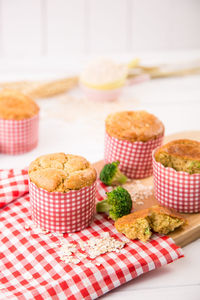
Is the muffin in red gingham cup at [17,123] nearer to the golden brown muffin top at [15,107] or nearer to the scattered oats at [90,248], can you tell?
the golden brown muffin top at [15,107]

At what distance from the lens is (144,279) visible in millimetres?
2160

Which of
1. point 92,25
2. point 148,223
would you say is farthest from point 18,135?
point 92,25

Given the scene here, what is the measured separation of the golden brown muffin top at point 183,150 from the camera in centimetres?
256

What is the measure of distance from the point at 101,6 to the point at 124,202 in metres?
3.64

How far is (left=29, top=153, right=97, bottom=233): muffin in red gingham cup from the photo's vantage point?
90.7 inches

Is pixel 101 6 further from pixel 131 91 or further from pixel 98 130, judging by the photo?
pixel 98 130

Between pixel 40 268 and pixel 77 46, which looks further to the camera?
pixel 77 46

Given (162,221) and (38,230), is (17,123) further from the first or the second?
(162,221)

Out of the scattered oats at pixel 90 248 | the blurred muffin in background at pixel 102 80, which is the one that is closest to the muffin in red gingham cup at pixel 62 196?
the scattered oats at pixel 90 248

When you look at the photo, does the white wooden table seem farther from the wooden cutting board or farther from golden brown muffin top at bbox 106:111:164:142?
golden brown muffin top at bbox 106:111:164:142

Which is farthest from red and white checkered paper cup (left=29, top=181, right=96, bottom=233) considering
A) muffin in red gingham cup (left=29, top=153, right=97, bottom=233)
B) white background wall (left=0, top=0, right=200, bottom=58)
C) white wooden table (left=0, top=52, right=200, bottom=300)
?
white background wall (left=0, top=0, right=200, bottom=58)

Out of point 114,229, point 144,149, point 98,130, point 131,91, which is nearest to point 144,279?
point 114,229

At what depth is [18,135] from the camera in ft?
10.4

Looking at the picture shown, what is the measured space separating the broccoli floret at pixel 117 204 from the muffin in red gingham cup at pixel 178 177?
216 mm
